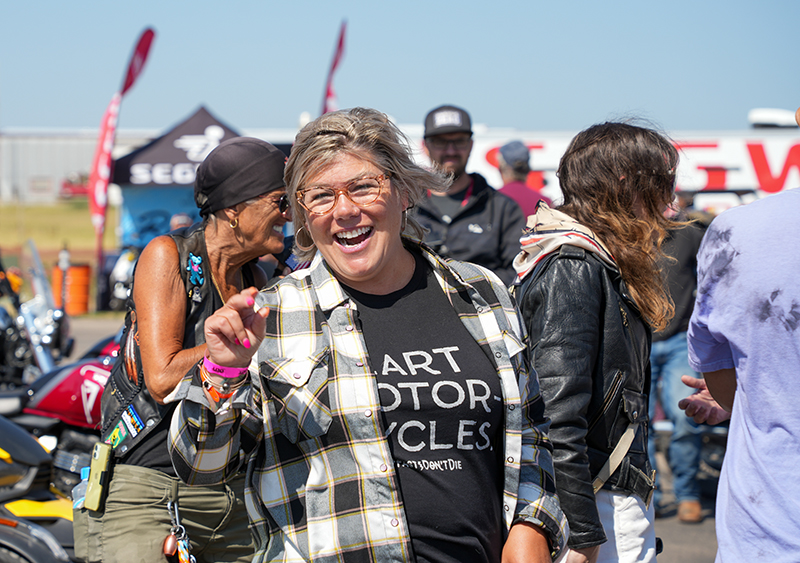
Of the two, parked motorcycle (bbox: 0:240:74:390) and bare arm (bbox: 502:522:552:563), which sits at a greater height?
bare arm (bbox: 502:522:552:563)

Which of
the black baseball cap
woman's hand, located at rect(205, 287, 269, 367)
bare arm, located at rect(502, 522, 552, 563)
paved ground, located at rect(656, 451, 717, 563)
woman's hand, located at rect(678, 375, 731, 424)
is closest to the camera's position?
woman's hand, located at rect(205, 287, 269, 367)

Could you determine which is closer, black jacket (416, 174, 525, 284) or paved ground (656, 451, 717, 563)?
paved ground (656, 451, 717, 563)

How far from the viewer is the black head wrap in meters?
2.46

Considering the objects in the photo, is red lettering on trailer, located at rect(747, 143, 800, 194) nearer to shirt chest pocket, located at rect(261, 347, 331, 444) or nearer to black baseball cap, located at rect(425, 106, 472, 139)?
black baseball cap, located at rect(425, 106, 472, 139)

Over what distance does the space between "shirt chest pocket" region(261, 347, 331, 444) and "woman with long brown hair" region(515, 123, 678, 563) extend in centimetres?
71

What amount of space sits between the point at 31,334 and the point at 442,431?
5.55m

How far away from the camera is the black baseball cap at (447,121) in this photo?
5098 mm

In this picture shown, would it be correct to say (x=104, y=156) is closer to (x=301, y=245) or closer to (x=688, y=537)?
(x=688, y=537)

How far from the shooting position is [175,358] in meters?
2.22

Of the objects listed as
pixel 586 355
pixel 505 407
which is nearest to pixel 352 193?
pixel 505 407

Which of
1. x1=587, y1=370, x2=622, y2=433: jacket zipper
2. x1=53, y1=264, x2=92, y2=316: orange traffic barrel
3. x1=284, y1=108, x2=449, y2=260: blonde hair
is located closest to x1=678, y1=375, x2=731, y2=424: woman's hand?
x1=587, y1=370, x2=622, y2=433: jacket zipper

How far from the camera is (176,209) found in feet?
57.2

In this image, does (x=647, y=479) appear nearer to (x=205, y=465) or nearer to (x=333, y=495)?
(x=333, y=495)

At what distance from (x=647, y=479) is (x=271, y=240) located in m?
1.45
